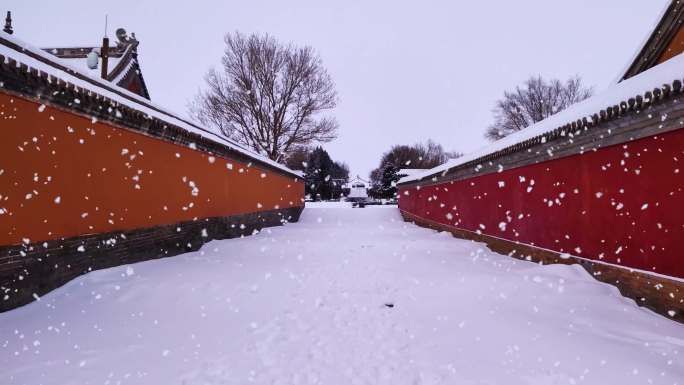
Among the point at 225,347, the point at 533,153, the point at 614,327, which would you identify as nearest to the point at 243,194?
the point at 533,153

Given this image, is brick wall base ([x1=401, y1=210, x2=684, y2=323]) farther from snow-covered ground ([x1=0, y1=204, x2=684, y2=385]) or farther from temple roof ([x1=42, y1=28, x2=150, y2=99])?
temple roof ([x1=42, y1=28, x2=150, y2=99])

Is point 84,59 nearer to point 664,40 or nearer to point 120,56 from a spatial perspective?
point 120,56

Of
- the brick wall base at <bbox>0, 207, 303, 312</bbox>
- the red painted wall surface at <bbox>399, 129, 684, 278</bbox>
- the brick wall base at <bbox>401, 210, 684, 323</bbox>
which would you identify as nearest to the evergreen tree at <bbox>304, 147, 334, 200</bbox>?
the brick wall base at <bbox>0, 207, 303, 312</bbox>

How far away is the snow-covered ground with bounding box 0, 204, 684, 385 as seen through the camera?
2850 mm

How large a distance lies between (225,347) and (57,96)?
12.9 ft

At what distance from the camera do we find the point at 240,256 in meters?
8.09

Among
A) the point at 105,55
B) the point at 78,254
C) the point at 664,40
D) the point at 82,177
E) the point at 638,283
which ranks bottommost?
Result: the point at 638,283

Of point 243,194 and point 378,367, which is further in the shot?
point 243,194

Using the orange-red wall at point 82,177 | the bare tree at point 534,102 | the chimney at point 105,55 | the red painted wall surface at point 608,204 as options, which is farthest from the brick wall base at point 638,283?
the bare tree at point 534,102

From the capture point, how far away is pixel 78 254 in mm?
5184

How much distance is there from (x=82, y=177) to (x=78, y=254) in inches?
42.6

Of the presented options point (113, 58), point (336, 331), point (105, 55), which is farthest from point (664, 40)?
point (113, 58)

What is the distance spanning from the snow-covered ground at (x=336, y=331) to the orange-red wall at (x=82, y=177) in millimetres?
845

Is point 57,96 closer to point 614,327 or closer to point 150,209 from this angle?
point 150,209
